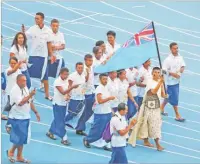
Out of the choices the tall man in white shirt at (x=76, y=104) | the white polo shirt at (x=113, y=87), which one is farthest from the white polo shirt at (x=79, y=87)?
the white polo shirt at (x=113, y=87)

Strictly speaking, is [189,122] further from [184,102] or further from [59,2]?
[59,2]

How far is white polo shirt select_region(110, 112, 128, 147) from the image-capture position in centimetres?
1212

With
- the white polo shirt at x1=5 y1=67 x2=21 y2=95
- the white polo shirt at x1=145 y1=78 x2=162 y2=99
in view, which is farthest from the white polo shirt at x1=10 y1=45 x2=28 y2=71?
the white polo shirt at x1=145 y1=78 x2=162 y2=99

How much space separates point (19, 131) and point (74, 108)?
155 cm

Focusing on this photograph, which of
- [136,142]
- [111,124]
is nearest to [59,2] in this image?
[136,142]

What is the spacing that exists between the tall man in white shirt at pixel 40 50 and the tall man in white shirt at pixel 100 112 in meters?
2.08

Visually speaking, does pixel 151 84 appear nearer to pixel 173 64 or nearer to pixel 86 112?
pixel 86 112

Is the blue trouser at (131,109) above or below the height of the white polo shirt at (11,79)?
below

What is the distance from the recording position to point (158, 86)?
43.4 ft

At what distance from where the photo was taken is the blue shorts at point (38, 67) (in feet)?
49.3

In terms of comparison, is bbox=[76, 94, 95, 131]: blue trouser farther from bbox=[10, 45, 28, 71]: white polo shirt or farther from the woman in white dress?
bbox=[10, 45, 28, 71]: white polo shirt

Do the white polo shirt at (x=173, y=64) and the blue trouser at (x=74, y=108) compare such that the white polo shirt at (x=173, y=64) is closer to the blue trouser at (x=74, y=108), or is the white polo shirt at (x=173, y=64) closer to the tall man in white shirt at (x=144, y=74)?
the tall man in white shirt at (x=144, y=74)

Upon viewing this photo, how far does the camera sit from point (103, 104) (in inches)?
518

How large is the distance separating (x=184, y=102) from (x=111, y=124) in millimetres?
3891
